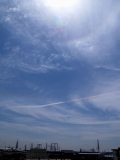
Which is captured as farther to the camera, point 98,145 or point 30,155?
point 98,145

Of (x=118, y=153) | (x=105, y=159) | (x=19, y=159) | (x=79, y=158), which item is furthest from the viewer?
(x=105, y=159)

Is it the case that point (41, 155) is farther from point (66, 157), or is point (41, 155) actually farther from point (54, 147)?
point (54, 147)

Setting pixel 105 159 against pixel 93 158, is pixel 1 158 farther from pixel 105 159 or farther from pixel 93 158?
pixel 105 159

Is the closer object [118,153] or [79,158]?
[118,153]

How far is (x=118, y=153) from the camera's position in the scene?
5347 cm

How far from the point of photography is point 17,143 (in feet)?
545

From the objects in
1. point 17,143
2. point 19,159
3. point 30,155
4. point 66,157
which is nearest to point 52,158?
point 66,157

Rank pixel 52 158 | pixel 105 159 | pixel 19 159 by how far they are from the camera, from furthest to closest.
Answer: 1. pixel 52 158
2. pixel 105 159
3. pixel 19 159

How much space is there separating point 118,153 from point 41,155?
34.8 meters

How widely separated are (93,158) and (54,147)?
10413 cm

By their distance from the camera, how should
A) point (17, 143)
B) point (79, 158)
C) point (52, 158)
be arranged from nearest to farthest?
point (79, 158), point (52, 158), point (17, 143)

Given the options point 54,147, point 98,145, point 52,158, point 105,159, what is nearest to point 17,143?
point 54,147

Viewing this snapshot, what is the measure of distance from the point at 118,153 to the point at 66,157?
37.5m

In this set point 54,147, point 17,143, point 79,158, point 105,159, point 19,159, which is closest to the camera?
point 19,159
